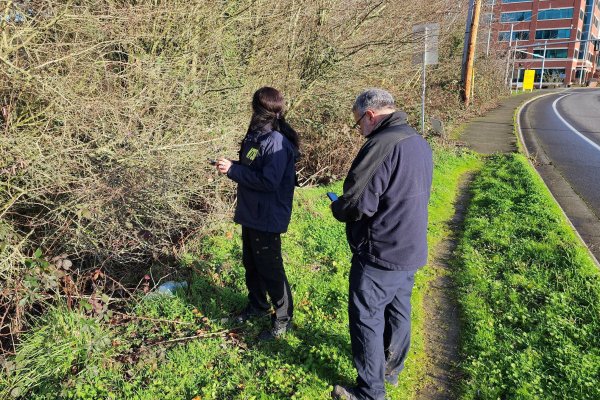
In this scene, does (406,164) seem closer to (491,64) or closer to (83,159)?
(83,159)

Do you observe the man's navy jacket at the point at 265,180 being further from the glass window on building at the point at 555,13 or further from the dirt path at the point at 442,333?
the glass window on building at the point at 555,13

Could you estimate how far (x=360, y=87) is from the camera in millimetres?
8578

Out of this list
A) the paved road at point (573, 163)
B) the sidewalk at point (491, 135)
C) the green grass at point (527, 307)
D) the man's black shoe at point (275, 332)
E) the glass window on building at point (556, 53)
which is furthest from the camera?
the glass window on building at point (556, 53)

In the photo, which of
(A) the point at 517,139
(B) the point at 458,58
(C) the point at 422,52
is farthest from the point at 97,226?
(B) the point at 458,58

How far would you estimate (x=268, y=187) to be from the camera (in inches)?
124

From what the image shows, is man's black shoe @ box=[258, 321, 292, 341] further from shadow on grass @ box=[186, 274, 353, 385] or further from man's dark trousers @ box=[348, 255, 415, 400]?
man's dark trousers @ box=[348, 255, 415, 400]

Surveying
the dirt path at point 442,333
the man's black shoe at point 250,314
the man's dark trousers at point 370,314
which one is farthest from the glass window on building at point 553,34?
the man's dark trousers at point 370,314

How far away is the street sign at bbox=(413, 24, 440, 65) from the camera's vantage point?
857 centimetres

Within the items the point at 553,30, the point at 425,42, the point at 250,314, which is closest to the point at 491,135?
the point at 425,42

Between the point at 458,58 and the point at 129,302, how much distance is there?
62.9 feet

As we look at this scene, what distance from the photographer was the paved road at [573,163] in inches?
247

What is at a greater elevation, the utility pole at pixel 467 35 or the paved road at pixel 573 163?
the utility pole at pixel 467 35

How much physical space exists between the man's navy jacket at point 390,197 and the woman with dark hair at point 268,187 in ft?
2.49

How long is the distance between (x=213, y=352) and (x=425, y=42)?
8060 millimetres
